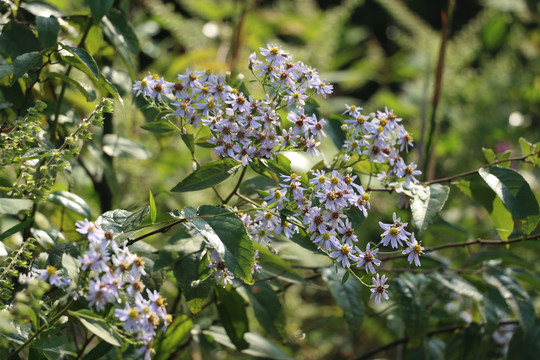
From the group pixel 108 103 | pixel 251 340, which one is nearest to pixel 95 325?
pixel 108 103

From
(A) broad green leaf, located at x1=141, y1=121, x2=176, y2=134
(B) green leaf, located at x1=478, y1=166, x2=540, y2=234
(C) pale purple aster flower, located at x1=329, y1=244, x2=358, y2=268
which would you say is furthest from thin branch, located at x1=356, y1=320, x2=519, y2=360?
(A) broad green leaf, located at x1=141, y1=121, x2=176, y2=134

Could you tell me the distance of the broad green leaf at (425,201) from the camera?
2.35 ft

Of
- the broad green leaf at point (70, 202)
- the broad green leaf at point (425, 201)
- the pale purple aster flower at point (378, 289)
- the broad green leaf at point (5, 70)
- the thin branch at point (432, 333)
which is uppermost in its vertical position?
the broad green leaf at point (5, 70)

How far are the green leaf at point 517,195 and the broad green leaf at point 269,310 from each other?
37cm

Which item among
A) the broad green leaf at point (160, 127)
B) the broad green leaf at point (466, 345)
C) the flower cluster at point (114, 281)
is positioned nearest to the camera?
the flower cluster at point (114, 281)

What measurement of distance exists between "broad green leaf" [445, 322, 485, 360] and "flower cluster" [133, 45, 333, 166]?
509 mm

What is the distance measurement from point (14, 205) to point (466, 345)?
804 mm

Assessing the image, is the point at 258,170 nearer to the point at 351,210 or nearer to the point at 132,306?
the point at 351,210

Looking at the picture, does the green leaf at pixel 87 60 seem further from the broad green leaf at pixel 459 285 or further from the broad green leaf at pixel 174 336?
the broad green leaf at pixel 459 285

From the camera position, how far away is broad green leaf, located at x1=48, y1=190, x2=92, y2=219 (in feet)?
2.60

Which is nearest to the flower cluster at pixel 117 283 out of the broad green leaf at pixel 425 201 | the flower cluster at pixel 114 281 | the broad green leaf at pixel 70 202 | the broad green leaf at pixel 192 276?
the flower cluster at pixel 114 281

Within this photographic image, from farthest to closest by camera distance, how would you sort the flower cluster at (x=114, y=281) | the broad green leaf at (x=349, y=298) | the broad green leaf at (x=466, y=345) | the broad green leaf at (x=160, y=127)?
the broad green leaf at (x=466, y=345) < the broad green leaf at (x=349, y=298) < the broad green leaf at (x=160, y=127) < the flower cluster at (x=114, y=281)

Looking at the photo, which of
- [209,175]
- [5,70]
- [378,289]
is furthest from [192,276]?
[5,70]

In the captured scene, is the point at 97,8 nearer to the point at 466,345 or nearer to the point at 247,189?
the point at 247,189
